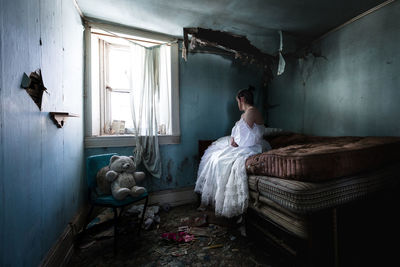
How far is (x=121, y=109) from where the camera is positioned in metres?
2.83

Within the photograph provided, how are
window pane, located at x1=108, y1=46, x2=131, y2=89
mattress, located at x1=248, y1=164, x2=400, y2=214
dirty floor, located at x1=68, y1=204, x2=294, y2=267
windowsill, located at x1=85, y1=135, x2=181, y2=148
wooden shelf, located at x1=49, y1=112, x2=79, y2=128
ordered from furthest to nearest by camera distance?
1. window pane, located at x1=108, y1=46, x2=131, y2=89
2. windowsill, located at x1=85, y1=135, x2=181, y2=148
3. dirty floor, located at x1=68, y1=204, x2=294, y2=267
4. wooden shelf, located at x1=49, y1=112, x2=79, y2=128
5. mattress, located at x1=248, y1=164, x2=400, y2=214

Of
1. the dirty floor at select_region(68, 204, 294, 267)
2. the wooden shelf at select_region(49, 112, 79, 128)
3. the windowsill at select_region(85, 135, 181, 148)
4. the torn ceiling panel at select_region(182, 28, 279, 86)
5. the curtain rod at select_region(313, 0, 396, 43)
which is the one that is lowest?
the dirty floor at select_region(68, 204, 294, 267)

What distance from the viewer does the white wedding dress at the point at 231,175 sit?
1.64 metres

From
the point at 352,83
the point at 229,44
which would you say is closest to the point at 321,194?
the point at 352,83

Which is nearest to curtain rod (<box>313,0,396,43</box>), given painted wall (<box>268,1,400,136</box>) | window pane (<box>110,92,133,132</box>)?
painted wall (<box>268,1,400,136</box>)

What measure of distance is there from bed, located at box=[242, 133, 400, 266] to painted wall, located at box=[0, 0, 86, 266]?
5.70 feet

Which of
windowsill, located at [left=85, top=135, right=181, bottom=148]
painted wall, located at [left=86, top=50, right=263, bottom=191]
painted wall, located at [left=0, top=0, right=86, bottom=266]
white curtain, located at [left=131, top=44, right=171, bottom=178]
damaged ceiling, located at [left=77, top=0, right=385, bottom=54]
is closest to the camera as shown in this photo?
painted wall, located at [left=0, top=0, right=86, bottom=266]

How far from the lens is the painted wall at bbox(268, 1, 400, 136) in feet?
6.86

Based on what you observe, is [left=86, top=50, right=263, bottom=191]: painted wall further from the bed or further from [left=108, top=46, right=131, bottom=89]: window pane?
the bed

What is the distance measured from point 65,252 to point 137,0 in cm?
285

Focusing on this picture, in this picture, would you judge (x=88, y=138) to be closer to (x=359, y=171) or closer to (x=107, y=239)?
(x=107, y=239)

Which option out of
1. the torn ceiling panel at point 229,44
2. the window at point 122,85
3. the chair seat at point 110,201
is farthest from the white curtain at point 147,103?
the chair seat at point 110,201

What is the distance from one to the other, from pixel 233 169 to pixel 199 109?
5.31 feet

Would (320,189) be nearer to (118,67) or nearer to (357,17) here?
(357,17)
